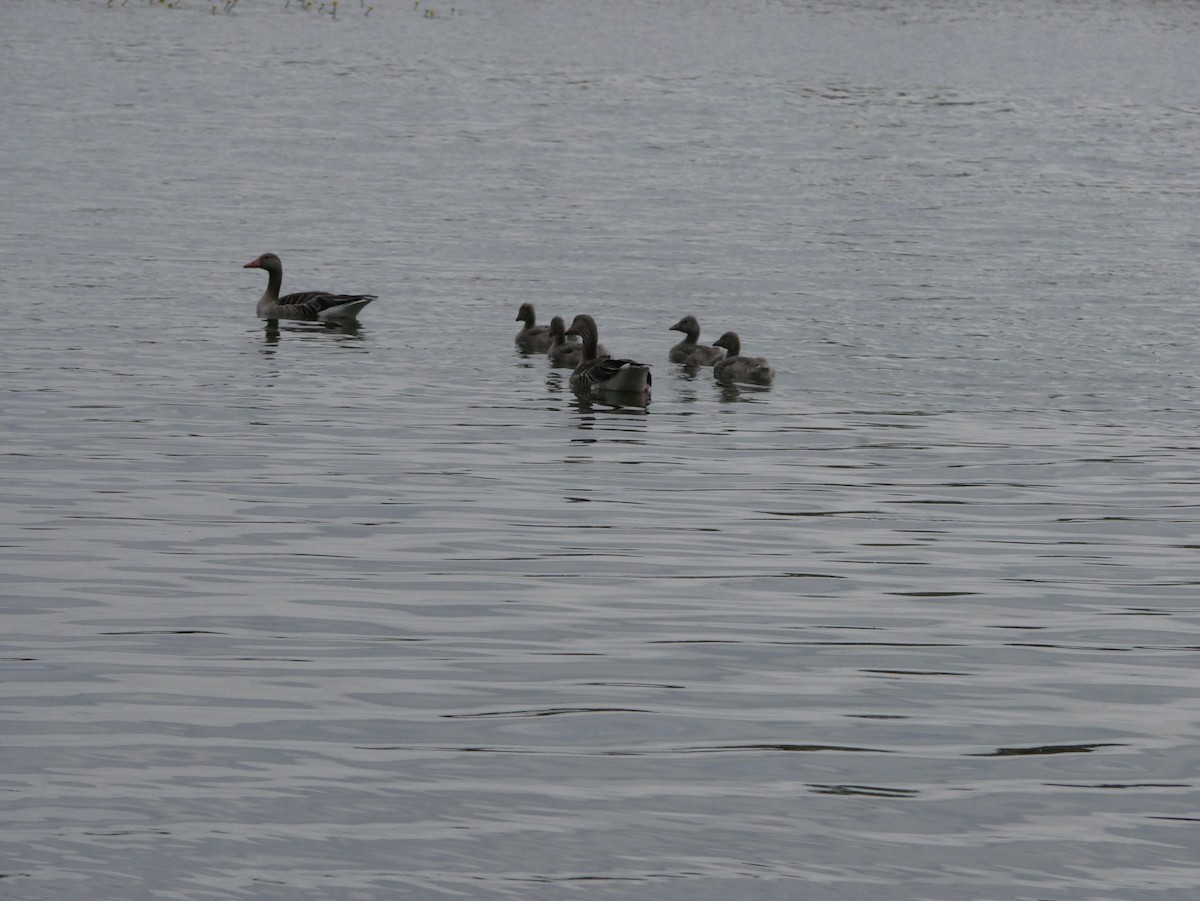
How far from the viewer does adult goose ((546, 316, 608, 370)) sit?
2288cm

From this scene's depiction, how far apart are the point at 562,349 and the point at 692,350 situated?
5.15 feet

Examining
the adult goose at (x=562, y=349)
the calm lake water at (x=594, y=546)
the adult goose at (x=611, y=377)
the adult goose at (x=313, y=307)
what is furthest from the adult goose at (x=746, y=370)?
the adult goose at (x=313, y=307)

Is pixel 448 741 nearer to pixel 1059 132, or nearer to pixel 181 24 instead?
pixel 1059 132

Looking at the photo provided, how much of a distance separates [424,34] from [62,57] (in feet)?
56.8

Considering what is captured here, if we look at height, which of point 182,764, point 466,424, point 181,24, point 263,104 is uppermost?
point 181,24

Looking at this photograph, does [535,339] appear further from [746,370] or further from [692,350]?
[746,370]

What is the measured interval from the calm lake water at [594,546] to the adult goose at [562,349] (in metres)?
0.33


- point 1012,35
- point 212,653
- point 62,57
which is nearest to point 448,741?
point 212,653

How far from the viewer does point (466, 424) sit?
18562 millimetres

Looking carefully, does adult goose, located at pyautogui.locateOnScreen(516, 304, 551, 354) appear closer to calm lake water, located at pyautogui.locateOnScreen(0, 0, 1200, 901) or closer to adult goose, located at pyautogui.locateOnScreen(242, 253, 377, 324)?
calm lake water, located at pyautogui.locateOnScreen(0, 0, 1200, 901)

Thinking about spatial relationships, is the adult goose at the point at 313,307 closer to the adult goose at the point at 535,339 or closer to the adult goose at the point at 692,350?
the adult goose at the point at 535,339

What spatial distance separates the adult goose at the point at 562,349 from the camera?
22875 mm

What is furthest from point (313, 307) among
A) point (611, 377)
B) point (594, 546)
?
point (594, 546)

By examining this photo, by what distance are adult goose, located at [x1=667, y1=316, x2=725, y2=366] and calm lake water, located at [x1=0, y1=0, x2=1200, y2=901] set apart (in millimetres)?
536
